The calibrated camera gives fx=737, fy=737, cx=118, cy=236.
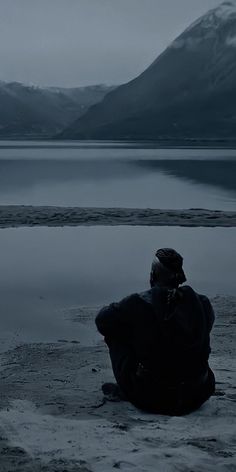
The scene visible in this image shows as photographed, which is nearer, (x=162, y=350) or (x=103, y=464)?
(x=103, y=464)

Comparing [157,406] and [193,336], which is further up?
[193,336]

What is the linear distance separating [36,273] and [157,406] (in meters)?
10.0

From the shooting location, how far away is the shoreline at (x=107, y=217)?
26703 mm

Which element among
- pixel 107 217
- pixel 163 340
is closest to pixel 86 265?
pixel 107 217

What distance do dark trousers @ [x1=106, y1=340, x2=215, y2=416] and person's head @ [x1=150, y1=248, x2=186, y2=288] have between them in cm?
79

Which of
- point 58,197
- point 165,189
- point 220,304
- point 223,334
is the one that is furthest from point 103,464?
point 165,189

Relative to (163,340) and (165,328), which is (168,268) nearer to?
(165,328)

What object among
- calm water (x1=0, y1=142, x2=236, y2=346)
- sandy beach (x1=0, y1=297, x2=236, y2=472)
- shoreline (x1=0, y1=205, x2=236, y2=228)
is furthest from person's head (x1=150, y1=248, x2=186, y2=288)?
shoreline (x1=0, y1=205, x2=236, y2=228)

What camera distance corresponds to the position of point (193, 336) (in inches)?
252

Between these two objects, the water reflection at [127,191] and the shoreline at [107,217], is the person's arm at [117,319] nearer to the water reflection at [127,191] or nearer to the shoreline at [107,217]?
the shoreline at [107,217]

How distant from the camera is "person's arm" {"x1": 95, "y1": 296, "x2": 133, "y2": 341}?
21.0 ft

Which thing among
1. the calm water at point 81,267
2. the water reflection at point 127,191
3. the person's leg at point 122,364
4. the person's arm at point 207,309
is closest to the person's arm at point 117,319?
the person's leg at point 122,364

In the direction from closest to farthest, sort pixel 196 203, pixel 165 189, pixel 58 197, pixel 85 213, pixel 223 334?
1. pixel 223 334
2. pixel 85 213
3. pixel 196 203
4. pixel 58 197
5. pixel 165 189

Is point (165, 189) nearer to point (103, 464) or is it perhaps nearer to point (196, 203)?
point (196, 203)
